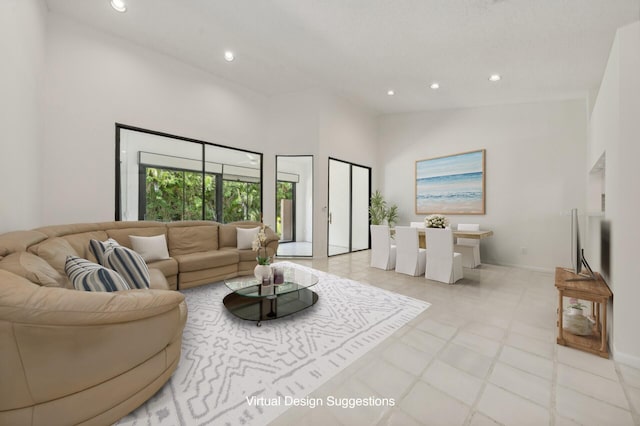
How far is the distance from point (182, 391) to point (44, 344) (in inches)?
32.9

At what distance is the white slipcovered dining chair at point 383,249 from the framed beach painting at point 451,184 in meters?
2.10

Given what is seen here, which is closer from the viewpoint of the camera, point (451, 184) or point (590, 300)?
point (590, 300)

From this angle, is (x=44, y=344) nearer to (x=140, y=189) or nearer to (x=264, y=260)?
(x=264, y=260)

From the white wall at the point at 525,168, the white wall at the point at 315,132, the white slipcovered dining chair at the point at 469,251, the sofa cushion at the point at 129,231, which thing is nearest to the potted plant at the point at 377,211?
the white wall at the point at 315,132

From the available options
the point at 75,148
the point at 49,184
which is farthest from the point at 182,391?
the point at 75,148

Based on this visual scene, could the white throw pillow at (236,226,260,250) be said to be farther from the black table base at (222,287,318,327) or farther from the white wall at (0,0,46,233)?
the white wall at (0,0,46,233)

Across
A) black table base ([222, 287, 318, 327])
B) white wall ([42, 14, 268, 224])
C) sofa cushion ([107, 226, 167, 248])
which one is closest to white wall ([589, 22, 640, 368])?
black table base ([222, 287, 318, 327])

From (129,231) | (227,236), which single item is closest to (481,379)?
(227,236)

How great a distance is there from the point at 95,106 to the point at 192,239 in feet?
7.74

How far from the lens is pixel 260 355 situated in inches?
80.5

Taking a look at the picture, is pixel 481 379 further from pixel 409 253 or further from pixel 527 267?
pixel 527 267

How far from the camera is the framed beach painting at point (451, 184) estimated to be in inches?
222

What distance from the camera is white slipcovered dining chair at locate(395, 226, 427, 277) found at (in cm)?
434

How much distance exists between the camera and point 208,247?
4.31 meters
